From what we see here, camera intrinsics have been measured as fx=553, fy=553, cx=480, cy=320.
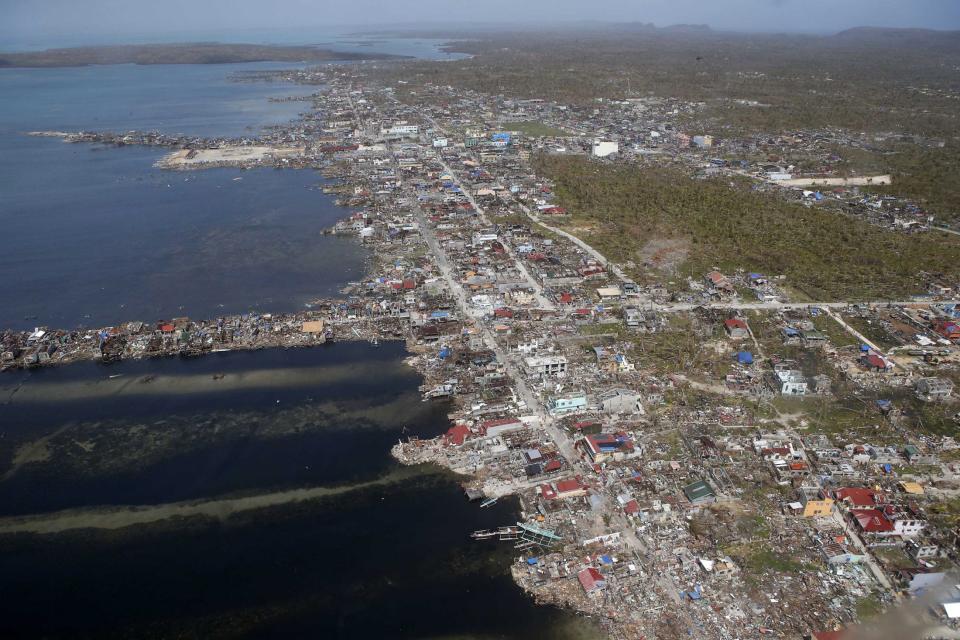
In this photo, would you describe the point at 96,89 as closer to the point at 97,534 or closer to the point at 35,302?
the point at 35,302

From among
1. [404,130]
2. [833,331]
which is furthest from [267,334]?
[404,130]

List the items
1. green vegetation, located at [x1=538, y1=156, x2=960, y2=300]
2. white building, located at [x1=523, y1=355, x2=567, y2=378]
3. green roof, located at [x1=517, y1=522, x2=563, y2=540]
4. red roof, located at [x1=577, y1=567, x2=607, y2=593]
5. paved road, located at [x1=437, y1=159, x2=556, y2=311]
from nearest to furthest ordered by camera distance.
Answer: red roof, located at [x1=577, y1=567, x2=607, y2=593], green roof, located at [x1=517, y1=522, x2=563, y2=540], white building, located at [x1=523, y1=355, x2=567, y2=378], paved road, located at [x1=437, y1=159, x2=556, y2=311], green vegetation, located at [x1=538, y1=156, x2=960, y2=300]

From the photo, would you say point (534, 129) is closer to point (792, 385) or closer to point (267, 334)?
point (267, 334)

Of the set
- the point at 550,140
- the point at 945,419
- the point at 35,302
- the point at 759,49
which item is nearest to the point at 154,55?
the point at 550,140

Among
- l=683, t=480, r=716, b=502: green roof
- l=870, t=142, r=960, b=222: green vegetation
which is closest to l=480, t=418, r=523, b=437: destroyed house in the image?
l=683, t=480, r=716, b=502: green roof

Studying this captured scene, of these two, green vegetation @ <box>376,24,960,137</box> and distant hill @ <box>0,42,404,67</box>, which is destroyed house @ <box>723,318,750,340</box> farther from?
distant hill @ <box>0,42,404,67</box>

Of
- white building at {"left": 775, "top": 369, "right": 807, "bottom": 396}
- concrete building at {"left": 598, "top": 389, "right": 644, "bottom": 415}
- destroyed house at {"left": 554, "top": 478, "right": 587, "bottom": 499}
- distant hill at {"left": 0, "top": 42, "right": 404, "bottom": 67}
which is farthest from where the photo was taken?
distant hill at {"left": 0, "top": 42, "right": 404, "bottom": 67}
